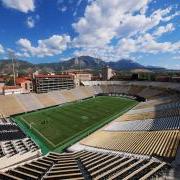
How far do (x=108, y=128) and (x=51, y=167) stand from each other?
23.4m

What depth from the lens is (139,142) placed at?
95.0 ft

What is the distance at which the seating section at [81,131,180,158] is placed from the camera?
23130 mm

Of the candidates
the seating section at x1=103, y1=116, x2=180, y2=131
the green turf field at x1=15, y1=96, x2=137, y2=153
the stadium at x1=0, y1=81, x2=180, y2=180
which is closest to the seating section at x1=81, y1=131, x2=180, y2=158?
the stadium at x1=0, y1=81, x2=180, y2=180

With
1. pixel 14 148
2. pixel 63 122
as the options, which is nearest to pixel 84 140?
pixel 14 148

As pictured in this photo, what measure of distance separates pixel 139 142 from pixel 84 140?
10226 millimetres

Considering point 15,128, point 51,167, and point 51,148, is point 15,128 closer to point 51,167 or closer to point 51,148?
point 51,148

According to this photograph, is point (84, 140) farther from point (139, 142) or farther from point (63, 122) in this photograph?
point (63, 122)

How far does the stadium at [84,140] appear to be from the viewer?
59.3 ft

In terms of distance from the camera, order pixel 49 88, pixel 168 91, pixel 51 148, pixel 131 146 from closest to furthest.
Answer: pixel 131 146
pixel 51 148
pixel 168 91
pixel 49 88

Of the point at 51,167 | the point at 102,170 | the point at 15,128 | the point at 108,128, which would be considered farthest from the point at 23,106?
the point at 102,170

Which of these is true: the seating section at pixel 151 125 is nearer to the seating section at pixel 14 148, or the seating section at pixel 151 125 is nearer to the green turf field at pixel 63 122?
the green turf field at pixel 63 122

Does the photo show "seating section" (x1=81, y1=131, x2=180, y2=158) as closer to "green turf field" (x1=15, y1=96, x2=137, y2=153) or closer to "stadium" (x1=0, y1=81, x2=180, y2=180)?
"stadium" (x1=0, y1=81, x2=180, y2=180)

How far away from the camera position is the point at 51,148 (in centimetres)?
3497

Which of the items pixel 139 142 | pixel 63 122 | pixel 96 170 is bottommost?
pixel 63 122
